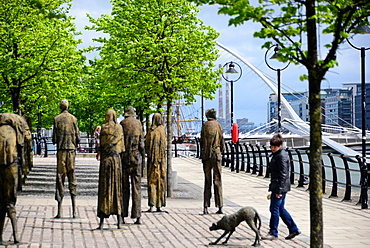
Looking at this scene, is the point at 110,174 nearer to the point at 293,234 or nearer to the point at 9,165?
the point at 9,165

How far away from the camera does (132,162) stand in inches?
506

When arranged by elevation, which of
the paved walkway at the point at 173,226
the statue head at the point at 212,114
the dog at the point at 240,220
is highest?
the statue head at the point at 212,114

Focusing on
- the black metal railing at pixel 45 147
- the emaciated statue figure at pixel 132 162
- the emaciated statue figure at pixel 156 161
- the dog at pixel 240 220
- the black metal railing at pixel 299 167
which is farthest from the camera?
the black metal railing at pixel 45 147

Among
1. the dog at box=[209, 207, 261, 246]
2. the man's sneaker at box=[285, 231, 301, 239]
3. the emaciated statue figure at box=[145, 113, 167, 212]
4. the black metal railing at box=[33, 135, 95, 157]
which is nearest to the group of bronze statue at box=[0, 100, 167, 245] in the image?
the emaciated statue figure at box=[145, 113, 167, 212]

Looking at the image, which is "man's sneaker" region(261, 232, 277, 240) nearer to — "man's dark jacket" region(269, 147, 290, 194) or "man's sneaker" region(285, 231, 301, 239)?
"man's sneaker" region(285, 231, 301, 239)

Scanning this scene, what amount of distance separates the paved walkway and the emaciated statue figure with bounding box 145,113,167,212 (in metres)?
0.44

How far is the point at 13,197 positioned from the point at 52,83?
11.6 meters

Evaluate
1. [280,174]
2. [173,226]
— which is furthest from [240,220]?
[173,226]

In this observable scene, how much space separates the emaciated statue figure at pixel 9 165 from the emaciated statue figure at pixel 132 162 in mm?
3020

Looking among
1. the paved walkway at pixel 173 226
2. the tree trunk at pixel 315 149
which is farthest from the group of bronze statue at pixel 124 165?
the tree trunk at pixel 315 149

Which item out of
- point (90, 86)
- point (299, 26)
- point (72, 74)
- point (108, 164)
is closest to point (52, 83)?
point (72, 74)

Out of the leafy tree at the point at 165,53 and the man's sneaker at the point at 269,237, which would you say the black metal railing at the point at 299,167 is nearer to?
the leafy tree at the point at 165,53

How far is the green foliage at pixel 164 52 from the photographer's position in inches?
738

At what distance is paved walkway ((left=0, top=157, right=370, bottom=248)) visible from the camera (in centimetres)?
1056
